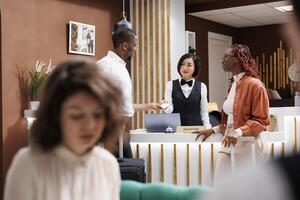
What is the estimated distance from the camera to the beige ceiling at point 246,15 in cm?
857

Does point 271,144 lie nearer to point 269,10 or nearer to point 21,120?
point 21,120

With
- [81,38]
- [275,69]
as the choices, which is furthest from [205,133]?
[275,69]

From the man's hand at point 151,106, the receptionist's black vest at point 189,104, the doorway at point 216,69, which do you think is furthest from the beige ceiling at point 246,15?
the man's hand at point 151,106

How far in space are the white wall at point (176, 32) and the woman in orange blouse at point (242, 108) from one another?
3996 millimetres

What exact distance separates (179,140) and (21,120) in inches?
92.6

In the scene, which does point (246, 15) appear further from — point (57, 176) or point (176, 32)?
point (57, 176)

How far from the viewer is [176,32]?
805 cm

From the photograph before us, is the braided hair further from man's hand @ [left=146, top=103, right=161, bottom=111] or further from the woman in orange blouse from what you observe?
man's hand @ [left=146, top=103, right=161, bottom=111]

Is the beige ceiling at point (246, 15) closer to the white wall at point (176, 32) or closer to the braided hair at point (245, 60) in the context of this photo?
the white wall at point (176, 32)

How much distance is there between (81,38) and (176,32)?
159cm

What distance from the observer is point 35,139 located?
1.35 meters

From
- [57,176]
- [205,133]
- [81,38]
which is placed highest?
[81,38]

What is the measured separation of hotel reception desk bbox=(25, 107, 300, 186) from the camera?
14.7 feet

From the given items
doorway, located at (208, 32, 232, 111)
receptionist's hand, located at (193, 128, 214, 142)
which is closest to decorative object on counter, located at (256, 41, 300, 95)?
doorway, located at (208, 32, 232, 111)
